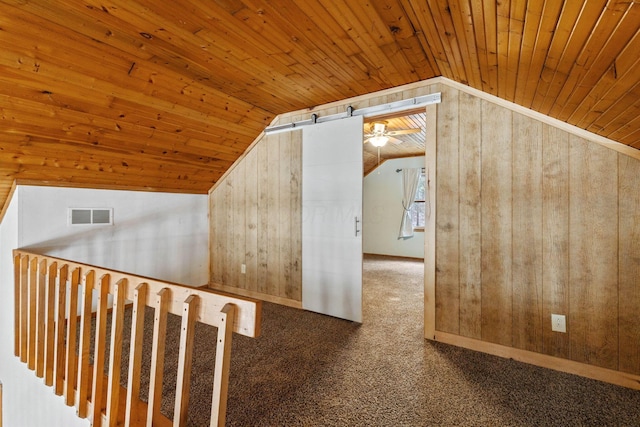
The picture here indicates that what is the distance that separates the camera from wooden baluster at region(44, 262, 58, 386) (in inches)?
75.9

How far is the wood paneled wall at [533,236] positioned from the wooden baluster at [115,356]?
2229 millimetres

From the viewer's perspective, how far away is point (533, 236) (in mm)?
2146

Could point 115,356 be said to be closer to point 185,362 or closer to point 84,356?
point 84,356

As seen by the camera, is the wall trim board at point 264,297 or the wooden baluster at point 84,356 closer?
the wooden baluster at point 84,356

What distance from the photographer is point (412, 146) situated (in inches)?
236

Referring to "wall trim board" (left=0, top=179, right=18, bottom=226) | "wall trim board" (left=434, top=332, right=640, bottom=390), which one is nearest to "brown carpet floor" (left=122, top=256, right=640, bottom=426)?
"wall trim board" (left=434, top=332, right=640, bottom=390)

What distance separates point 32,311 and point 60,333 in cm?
50

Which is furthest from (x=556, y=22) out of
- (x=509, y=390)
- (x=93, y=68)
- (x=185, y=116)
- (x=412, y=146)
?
(x=412, y=146)

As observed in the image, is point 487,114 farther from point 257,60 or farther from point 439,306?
point 257,60

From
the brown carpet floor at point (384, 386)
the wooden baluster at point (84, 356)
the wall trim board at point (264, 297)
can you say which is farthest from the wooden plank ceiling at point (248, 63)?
the wall trim board at point (264, 297)

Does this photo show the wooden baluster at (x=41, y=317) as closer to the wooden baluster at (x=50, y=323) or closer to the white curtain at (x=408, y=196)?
the wooden baluster at (x=50, y=323)

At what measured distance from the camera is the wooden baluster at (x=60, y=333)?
5.95 ft

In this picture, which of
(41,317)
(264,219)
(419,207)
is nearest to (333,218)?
(264,219)

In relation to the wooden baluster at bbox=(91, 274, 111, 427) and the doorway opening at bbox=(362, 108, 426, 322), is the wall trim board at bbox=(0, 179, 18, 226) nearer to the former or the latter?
the wooden baluster at bbox=(91, 274, 111, 427)
